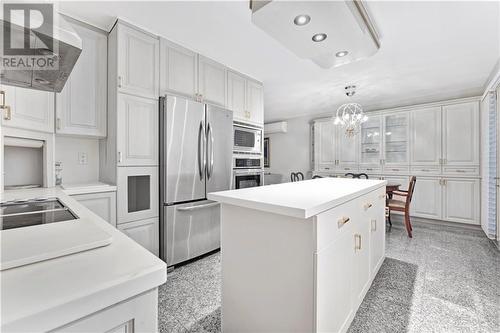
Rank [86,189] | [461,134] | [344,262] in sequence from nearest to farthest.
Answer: [344,262]
[86,189]
[461,134]

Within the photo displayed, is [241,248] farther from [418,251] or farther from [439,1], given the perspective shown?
[418,251]

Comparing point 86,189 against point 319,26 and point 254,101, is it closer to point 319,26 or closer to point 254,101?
point 319,26

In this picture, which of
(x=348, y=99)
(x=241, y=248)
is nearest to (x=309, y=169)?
(x=348, y=99)

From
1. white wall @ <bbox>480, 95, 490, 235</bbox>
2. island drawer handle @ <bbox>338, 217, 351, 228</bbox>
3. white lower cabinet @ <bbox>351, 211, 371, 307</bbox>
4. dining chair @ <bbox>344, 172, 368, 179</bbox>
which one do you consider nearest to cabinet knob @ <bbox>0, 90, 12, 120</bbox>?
island drawer handle @ <bbox>338, 217, 351, 228</bbox>

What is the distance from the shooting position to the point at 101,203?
79.2 inches

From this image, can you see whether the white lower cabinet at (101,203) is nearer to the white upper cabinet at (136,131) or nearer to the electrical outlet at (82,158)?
the white upper cabinet at (136,131)

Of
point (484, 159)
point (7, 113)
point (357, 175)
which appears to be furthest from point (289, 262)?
point (357, 175)

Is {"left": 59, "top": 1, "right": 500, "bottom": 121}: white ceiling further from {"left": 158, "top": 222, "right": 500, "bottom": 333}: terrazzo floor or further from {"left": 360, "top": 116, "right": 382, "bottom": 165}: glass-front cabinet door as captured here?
{"left": 158, "top": 222, "right": 500, "bottom": 333}: terrazzo floor

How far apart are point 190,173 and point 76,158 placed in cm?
113

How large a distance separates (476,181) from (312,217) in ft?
14.4

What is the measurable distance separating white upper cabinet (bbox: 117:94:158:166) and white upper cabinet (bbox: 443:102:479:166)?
4735mm

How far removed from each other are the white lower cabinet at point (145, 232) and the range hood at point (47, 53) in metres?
1.33

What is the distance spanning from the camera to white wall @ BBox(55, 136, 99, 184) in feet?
7.37

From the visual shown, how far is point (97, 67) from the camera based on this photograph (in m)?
2.24
